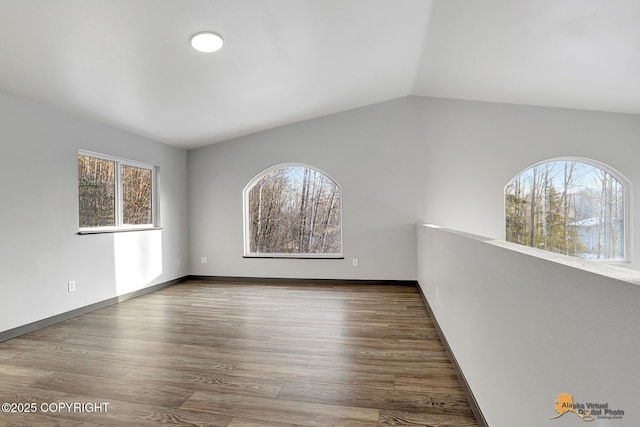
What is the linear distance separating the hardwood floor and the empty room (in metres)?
0.02

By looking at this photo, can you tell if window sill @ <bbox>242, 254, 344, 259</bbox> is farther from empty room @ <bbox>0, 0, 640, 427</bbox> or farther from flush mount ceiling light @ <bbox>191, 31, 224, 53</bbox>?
flush mount ceiling light @ <bbox>191, 31, 224, 53</bbox>

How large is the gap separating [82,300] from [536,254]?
4.35 m

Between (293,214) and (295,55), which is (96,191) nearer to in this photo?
(293,214)

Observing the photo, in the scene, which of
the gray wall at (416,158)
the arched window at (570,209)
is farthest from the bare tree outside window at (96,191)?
the arched window at (570,209)

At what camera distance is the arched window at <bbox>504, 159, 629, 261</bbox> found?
4.70 meters

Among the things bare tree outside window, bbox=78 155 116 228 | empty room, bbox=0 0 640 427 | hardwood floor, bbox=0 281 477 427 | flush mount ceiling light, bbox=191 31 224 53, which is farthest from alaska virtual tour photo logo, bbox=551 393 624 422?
bare tree outside window, bbox=78 155 116 228

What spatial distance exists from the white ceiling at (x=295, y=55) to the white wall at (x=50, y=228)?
232 mm

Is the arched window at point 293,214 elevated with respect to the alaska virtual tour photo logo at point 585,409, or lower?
elevated

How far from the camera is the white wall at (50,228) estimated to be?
300 centimetres

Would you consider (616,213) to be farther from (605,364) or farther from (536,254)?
(605,364)

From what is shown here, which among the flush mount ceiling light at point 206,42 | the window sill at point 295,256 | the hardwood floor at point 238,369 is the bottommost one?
the hardwood floor at point 238,369

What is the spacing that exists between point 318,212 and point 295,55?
8.66 feet

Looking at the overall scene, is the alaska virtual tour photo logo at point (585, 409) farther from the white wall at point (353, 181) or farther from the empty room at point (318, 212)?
the white wall at point (353, 181)

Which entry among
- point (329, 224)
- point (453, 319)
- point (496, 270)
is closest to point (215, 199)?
point (329, 224)
